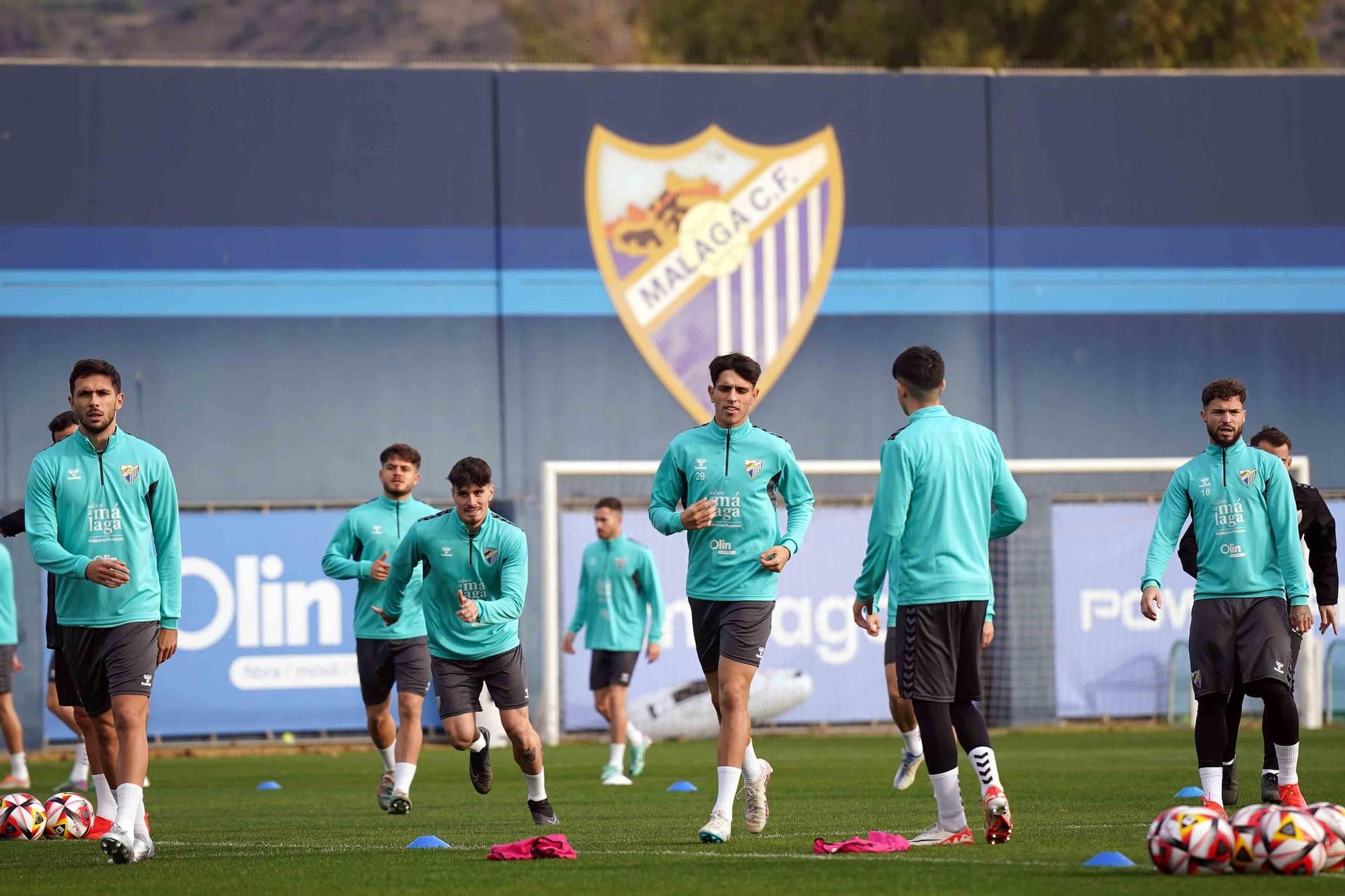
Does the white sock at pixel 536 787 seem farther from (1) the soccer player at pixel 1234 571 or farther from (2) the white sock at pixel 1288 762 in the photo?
(2) the white sock at pixel 1288 762

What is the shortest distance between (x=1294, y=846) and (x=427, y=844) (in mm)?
4032

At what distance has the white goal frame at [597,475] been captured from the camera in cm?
2070

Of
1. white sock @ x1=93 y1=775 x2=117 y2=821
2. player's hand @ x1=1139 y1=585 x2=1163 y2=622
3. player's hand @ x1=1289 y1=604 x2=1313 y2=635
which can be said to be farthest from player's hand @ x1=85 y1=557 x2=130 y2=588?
player's hand @ x1=1289 y1=604 x2=1313 y2=635

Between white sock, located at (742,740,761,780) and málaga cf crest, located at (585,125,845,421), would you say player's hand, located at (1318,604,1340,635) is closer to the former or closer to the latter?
white sock, located at (742,740,761,780)

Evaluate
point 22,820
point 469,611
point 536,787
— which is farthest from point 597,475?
point 469,611

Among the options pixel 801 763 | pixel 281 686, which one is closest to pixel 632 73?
pixel 281 686

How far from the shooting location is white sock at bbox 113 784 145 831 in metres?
8.30

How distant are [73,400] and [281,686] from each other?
12557mm

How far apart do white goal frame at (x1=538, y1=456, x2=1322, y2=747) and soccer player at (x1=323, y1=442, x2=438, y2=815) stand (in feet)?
26.7

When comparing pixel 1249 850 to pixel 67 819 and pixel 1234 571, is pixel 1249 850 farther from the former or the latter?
pixel 67 819

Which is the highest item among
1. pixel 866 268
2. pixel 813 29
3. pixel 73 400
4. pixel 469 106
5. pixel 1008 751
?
pixel 813 29

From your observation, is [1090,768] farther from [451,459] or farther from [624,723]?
[451,459]

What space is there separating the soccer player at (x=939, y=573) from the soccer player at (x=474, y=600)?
2.47 meters

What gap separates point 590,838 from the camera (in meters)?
9.40
